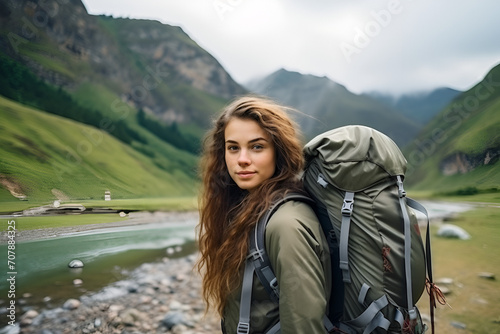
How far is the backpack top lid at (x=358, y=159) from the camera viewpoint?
1.78 metres

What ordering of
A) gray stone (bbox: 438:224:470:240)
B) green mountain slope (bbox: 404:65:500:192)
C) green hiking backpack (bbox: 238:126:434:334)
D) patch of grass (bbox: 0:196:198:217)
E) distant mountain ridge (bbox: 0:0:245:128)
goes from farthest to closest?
gray stone (bbox: 438:224:470:240) < distant mountain ridge (bbox: 0:0:245:128) < green mountain slope (bbox: 404:65:500:192) < patch of grass (bbox: 0:196:198:217) < green hiking backpack (bbox: 238:126:434:334)

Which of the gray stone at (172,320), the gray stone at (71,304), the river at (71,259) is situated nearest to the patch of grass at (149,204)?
the river at (71,259)

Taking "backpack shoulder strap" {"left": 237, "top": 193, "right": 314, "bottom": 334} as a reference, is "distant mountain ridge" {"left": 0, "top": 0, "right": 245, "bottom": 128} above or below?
above

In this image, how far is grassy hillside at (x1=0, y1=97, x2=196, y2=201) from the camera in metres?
3.28

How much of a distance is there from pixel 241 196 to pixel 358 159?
111cm

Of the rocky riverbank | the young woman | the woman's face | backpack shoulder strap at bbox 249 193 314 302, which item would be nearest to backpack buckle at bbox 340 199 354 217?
the young woman

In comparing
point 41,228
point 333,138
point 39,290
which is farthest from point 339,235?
point 39,290

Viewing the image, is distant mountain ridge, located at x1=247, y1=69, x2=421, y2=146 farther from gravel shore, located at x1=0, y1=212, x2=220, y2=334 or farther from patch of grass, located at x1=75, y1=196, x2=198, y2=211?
gravel shore, located at x1=0, y1=212, x2=220, y2=334

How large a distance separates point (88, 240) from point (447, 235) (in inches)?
204

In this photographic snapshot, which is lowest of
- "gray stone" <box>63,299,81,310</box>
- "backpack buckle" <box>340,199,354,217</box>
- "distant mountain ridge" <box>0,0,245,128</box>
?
"gray stone" <box>63,299,81,310</box>

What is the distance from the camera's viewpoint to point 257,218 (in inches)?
75.6

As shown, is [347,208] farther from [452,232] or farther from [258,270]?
[452,232]

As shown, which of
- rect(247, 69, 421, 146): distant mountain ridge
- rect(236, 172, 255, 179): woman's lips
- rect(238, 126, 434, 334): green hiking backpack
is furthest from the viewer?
rect(247, 69, 421, 146): distant mountain ridge

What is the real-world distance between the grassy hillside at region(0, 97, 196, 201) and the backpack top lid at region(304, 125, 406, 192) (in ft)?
5.58
